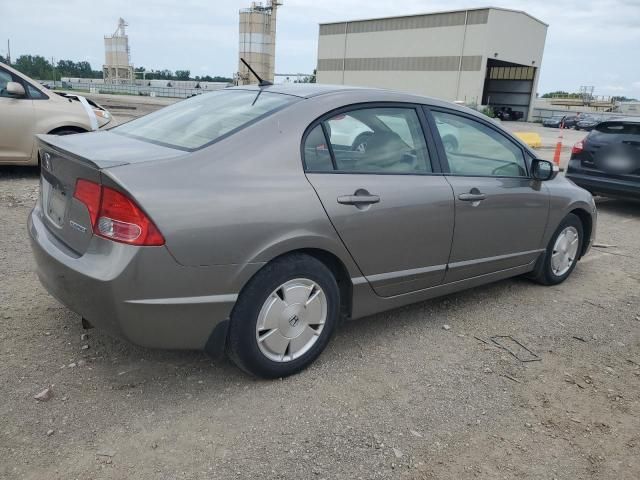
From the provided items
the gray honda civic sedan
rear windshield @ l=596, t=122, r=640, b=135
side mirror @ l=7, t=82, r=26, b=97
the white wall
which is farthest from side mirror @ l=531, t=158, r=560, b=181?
the white wall

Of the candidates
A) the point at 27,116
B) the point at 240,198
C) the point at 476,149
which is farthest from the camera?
the point at 27,116

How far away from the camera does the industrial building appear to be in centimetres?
5125

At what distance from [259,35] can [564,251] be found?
71145 mm

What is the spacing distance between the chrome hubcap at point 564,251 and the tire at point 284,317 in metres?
2.48

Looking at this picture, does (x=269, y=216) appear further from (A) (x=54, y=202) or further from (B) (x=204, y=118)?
(A) (x=54, y=202)

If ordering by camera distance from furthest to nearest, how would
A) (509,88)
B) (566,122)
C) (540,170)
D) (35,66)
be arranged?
(35,66), (509,88), (566,122), (540,170)

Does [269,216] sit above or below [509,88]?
below

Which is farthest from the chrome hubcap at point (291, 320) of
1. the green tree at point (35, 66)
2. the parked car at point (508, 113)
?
the green tree at point (35, 66)

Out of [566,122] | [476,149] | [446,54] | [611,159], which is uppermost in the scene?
[446,54]

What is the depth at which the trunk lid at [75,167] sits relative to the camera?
2.56 m

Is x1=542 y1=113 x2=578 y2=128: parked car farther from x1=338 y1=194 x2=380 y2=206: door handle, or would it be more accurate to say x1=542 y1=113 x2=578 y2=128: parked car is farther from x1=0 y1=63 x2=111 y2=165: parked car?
x1=338 y1=194 x2=380 y2=206: door handle

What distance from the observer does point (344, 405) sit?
2.79m

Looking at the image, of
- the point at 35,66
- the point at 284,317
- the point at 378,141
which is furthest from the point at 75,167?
the point at 35,66

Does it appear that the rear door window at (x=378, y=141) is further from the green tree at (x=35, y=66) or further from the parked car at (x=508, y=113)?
the green tree at (x=35, y=66)
